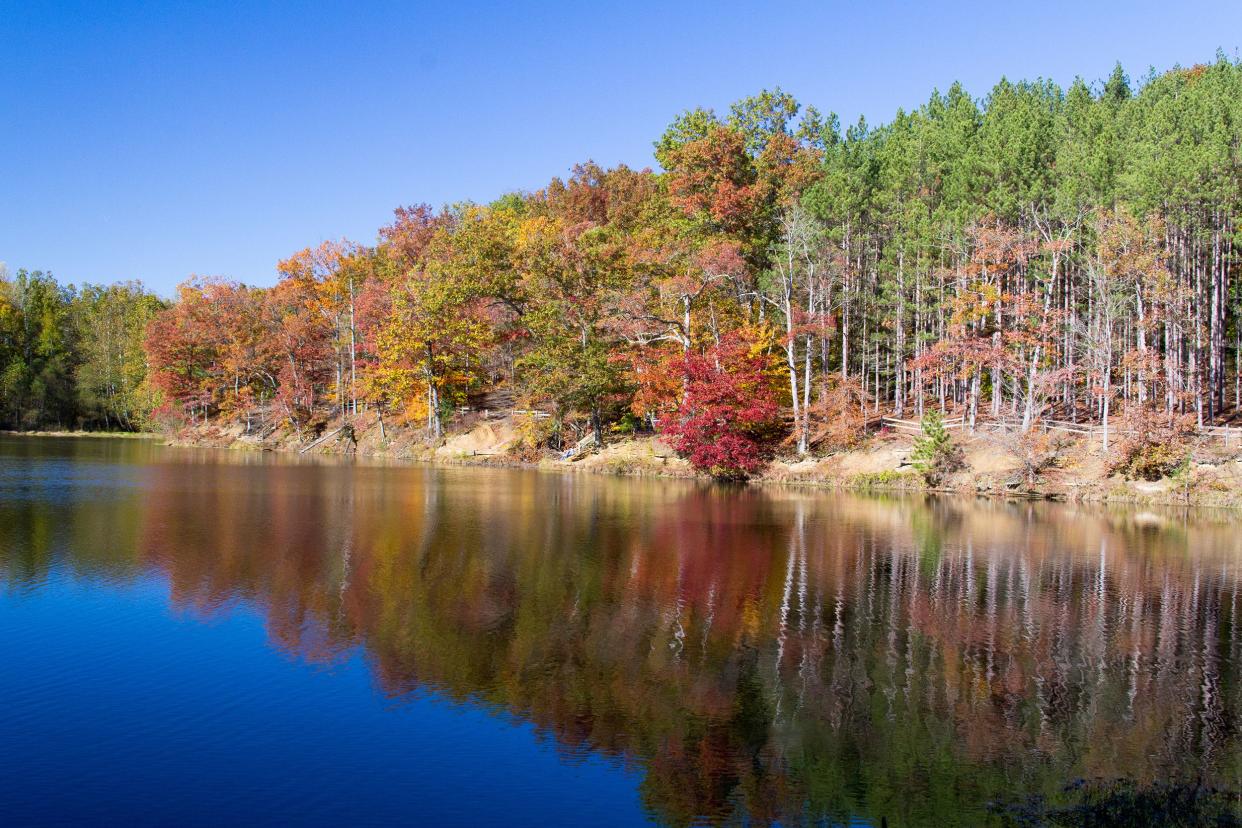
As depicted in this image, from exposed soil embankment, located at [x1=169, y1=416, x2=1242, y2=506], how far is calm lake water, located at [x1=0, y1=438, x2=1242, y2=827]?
9808 millimetres

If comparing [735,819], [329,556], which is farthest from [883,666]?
[329,556]

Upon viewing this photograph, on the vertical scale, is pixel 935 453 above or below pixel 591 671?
above

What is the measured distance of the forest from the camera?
1700 inches

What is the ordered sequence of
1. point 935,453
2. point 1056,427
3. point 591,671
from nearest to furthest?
point 591,671
point 935,453
point 1056,427

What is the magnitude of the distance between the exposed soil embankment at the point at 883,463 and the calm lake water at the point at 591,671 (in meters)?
9.81

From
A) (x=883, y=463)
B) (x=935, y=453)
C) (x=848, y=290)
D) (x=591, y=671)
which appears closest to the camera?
(x=591, y=671)

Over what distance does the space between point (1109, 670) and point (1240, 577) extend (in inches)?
415

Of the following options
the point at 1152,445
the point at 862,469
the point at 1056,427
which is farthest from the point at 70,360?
the point at 1152,445

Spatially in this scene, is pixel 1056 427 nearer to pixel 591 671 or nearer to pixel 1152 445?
pixel 1152 445

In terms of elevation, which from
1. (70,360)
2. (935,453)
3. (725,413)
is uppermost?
(70,360)

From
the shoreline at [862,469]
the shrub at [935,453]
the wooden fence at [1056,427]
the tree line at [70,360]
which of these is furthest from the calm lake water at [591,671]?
the tree line at [70,360]

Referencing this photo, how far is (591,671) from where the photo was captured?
47.3ft

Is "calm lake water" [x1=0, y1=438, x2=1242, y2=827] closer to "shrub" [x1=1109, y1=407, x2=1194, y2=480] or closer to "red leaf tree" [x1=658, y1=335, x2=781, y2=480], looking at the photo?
"shrub" [x1=1109, y1=407, x2=1194, y2=480]

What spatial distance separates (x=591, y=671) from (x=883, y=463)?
34.1m
